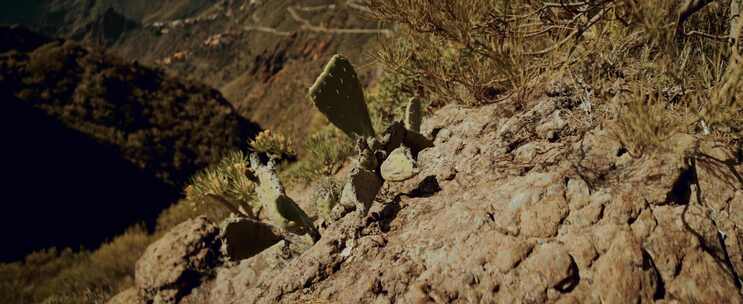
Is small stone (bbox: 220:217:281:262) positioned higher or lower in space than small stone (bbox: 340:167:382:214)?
lower

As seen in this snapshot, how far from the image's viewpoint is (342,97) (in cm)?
247

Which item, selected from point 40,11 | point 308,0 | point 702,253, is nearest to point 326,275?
point 702,253

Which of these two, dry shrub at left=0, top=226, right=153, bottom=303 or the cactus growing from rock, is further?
dry shrub at left=0, top=226, right=153, bottom=303

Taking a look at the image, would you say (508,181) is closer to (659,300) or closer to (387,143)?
(659,300)

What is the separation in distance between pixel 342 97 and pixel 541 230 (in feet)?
4.77

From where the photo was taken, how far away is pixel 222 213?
153 inches

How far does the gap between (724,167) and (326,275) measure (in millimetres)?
1631

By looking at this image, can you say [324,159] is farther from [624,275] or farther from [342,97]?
[624,275]

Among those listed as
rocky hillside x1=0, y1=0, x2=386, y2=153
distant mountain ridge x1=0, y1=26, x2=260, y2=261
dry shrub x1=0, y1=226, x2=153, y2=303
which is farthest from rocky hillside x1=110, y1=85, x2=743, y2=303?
distant mountain ridge x1=0, y1=26, x2=260, y2=261

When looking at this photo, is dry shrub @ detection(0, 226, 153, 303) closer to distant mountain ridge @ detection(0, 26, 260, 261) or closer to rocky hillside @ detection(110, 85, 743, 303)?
distant mountain ridge @ detection(0, 26, 260, 261)

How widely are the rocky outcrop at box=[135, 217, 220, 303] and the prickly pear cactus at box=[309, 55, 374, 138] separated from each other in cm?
125

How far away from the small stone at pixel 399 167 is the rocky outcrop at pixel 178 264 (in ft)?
4.64

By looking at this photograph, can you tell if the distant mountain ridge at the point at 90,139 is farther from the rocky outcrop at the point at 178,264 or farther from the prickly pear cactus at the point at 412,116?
the prickly pear cactus at the point at 412,116

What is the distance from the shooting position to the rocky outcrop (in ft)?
8.45
